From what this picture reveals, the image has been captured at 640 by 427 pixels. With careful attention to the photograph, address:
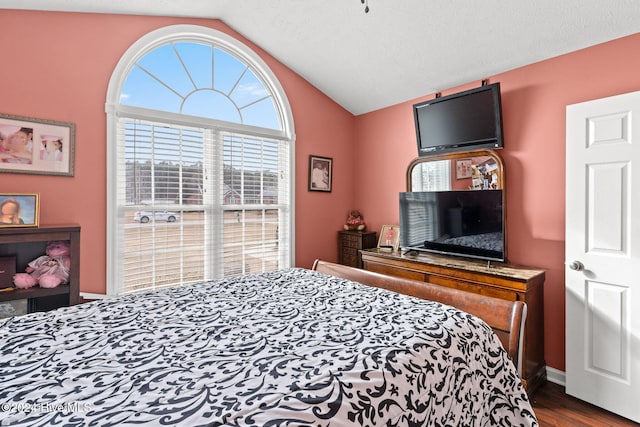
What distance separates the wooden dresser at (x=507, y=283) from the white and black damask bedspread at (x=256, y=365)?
3.03 ft

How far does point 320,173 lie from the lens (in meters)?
3.70

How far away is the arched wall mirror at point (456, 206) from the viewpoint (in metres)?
2.61

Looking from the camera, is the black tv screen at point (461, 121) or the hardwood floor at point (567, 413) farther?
the black tv screen at point (461, 121)

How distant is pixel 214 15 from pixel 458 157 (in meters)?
2.61

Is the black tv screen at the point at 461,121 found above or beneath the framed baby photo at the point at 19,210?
above

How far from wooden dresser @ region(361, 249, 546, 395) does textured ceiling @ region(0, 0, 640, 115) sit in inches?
66.1

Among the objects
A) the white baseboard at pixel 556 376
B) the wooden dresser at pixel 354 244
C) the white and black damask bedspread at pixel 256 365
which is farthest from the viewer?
the wooden dresser at pixel 354 244

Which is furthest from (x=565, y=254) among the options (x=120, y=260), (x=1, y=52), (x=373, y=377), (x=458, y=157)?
(x=1, y=52)

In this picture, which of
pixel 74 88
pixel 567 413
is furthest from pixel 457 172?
pixel 74 88

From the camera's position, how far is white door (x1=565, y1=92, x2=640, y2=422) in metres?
1.94

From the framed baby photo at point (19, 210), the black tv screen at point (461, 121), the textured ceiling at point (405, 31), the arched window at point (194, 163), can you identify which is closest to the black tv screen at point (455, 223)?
the black tv screen at point (461, 121)

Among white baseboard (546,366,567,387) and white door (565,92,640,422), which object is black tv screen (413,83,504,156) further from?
white baseboard (546,366,567,387)

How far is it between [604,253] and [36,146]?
392 centimetres

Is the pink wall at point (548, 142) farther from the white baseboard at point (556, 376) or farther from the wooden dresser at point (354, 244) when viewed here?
the wooden dresser at point (354, 244)
